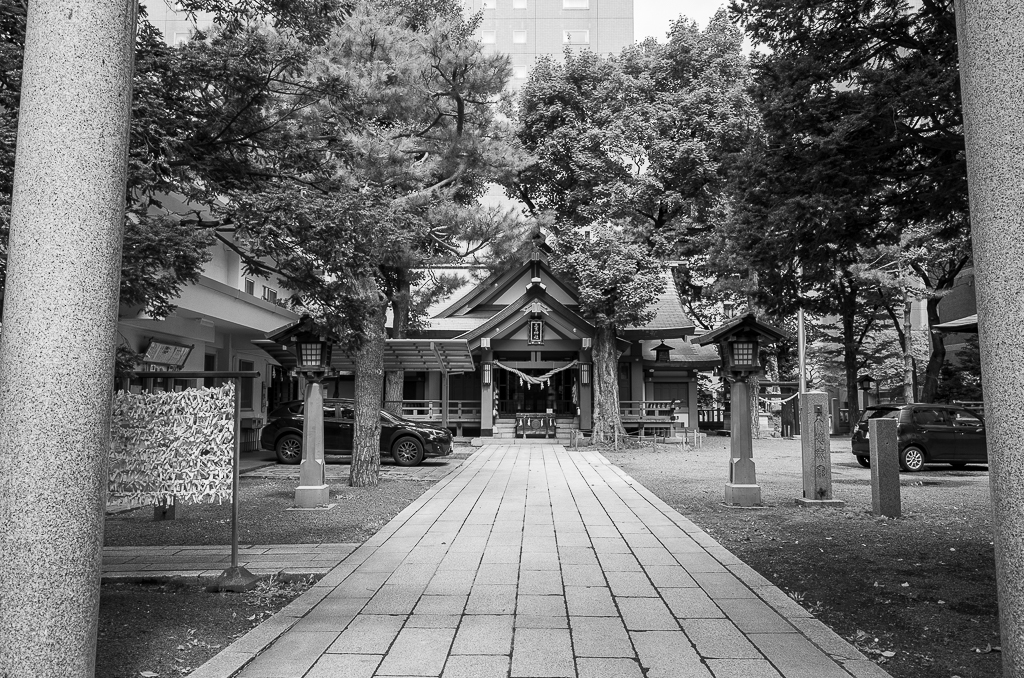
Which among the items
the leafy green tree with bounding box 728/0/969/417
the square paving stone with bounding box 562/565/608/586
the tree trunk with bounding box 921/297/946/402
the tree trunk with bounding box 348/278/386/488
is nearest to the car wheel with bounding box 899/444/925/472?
the leafy green tree with bounding box 728/0/969/417

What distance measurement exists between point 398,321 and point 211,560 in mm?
12189

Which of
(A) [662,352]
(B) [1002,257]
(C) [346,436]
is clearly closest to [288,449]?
(C) [346,436]

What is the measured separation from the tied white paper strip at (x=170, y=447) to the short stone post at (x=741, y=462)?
7.25 meters

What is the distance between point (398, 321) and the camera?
18.6m

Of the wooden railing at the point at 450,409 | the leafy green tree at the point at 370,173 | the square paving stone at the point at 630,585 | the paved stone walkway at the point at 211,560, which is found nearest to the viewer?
the square paving stone at the point at 630,585

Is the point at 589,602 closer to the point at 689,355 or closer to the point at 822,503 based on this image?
the point at 822,503

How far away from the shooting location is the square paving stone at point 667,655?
3861 millimetres

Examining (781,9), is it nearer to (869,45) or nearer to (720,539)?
(869,45)

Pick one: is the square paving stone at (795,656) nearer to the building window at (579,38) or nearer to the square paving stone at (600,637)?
the square paving stone at (600,637)

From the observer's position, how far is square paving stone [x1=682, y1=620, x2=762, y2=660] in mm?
4133

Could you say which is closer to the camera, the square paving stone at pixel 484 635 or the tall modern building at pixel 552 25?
the square paving stone at pixel 484 635

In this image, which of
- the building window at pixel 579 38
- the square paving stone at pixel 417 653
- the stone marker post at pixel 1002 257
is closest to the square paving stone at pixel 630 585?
the square paving stone at pixel 417 653

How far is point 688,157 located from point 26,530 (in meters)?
25.0

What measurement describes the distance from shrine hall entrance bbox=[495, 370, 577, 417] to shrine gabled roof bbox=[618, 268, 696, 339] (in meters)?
3.18
